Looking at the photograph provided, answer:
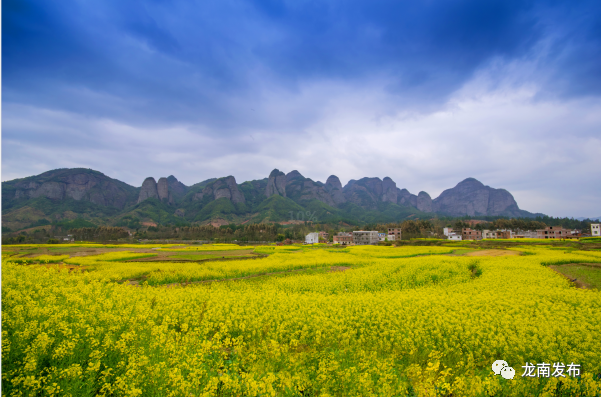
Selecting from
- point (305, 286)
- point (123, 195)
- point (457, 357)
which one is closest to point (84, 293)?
point (305, 286)

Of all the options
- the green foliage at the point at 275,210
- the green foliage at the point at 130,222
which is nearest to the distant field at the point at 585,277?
the green foliage at the point at 130,222

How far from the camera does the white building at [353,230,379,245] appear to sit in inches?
3445

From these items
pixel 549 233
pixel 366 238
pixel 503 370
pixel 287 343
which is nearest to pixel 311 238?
pixel 366 238

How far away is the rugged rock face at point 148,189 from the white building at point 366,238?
14895 centimetres

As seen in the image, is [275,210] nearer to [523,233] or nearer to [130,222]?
[130,222]

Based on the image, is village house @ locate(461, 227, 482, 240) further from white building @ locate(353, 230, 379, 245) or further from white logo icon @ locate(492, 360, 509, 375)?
white logo icon @ locate(492, 360, 509, 375)

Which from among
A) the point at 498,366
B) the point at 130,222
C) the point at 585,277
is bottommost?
the point at 585,277

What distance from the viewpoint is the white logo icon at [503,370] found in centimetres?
573

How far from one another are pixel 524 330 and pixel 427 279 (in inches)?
436

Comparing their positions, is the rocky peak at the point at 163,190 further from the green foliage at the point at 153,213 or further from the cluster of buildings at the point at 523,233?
the cluster of buildings at the point at 523,233

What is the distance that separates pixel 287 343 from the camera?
7.55 meters

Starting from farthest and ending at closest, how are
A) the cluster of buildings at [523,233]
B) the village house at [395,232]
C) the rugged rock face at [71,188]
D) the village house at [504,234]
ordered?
the rugged rock face at [71,188] → the village house at [395,232] → the village house at [504,234] → the cluster of buildings at [523,233]

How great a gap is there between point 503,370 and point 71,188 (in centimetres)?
20107

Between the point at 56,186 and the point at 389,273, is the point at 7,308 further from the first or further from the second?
the point at 56,186
